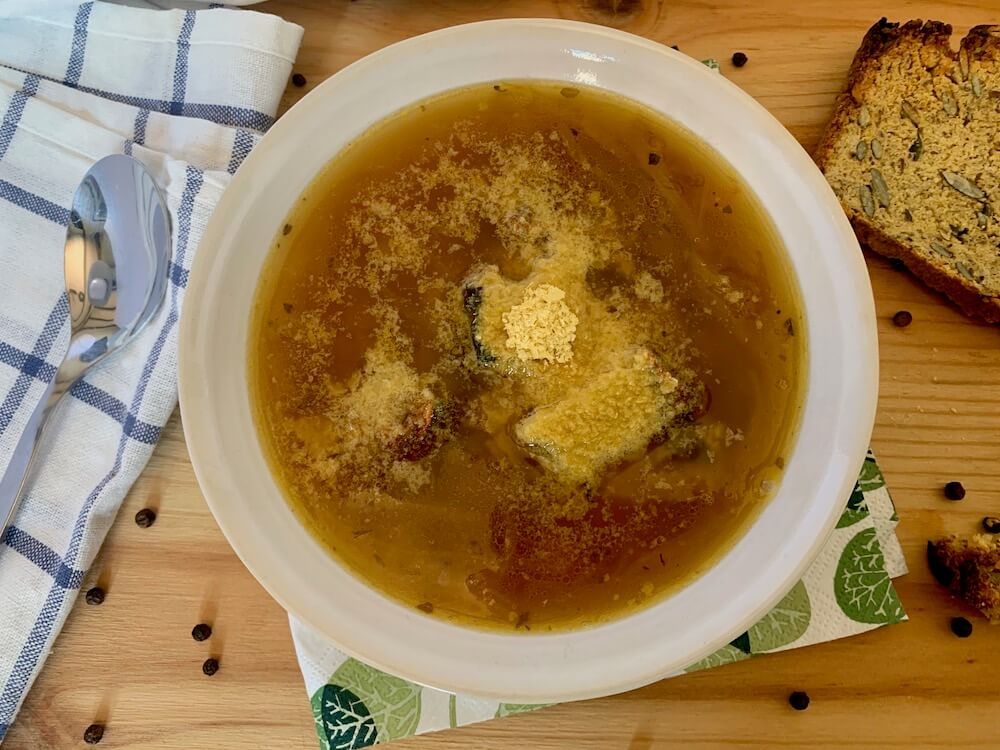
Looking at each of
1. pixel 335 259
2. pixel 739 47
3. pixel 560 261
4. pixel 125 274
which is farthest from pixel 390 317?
pixel 739 47

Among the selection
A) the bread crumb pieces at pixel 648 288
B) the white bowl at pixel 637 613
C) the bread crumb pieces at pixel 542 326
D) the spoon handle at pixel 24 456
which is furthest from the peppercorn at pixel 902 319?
the spoon handle at pixel 24 456

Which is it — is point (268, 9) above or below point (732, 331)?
above

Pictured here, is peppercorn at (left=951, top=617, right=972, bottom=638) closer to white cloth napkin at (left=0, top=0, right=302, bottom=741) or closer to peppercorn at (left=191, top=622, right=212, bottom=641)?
peppercorn at (left=191, top=622, right=212, bottom=641)

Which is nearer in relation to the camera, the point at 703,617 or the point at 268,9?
the point at 703,617

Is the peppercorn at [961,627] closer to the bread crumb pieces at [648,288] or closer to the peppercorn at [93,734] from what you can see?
the bread crumb pieces at [648,288]

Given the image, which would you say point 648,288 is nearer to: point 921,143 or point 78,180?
point 921,143

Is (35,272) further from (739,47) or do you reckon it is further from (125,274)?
(739,47)
